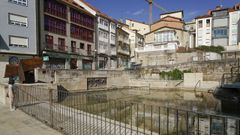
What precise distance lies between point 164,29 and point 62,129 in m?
45.4

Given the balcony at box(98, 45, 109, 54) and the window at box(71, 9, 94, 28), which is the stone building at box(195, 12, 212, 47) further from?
the window at box(71, 9, 94, 28)

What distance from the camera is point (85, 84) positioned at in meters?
27.8

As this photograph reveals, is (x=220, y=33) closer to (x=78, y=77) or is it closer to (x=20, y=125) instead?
(x=78, y=77)

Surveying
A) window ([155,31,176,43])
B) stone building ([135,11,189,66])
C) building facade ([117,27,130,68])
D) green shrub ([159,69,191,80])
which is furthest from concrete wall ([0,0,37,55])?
window ([155,31,176,43])

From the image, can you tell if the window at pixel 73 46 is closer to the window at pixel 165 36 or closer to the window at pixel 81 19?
the window at pixel 81 19

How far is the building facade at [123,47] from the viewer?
50.2m

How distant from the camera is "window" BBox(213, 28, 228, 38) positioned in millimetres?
45188

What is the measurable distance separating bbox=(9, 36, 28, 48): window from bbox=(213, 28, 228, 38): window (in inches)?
1534

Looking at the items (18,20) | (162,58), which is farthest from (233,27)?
(18,20)

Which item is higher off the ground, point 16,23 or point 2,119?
point 16,23

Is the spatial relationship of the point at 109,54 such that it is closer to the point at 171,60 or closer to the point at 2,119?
the point at 171,60

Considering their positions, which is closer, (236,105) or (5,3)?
(236,105)

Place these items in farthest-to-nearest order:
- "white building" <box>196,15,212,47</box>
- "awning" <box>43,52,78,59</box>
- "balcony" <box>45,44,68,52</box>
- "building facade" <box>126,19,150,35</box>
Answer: "building facade" <box>126,19,150,35</box> → "white building" <box>196,15,212,47</box> → "balcony" <box>45,44,68,52</box> → "awning" <box>43,52,78,59</box>

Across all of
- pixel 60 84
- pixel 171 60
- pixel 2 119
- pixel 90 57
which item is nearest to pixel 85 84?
pixel 60 84
